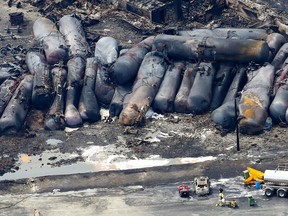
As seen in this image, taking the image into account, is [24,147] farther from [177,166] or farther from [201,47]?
[201,47]

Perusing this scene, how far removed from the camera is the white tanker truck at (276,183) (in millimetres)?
36719

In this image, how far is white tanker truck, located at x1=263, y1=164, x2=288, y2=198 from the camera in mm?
36719

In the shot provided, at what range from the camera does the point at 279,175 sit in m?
36.9

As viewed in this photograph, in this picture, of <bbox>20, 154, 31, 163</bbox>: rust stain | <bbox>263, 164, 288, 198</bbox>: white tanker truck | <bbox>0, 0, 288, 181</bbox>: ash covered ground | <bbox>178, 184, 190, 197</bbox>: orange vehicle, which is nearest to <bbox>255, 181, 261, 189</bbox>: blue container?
<bbox>263, 164, 288, 198</bbox>: white tanker truck

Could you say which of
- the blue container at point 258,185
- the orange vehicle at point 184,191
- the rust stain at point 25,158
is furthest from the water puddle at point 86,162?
the blue container at point 258,185

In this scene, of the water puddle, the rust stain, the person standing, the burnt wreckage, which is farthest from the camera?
the burnt wreckage

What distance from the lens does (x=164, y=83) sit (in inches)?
1790

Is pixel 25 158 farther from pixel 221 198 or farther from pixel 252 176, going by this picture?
pixel 252 176

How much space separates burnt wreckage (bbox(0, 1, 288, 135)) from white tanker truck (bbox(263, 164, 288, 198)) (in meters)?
5.22

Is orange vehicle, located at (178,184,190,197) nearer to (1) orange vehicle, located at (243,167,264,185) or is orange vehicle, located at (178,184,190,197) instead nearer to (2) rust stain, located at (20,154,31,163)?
(1) orange vehicle, located at (243,167,264,185)

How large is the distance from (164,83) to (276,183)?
449 inches

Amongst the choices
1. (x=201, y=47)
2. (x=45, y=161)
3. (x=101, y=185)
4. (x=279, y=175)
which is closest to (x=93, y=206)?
(x=101, y=185)

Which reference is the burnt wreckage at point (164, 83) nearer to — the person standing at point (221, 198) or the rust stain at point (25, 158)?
the rust stain at point (25, 158)

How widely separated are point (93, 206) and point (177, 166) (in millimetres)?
5470
